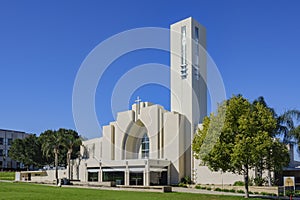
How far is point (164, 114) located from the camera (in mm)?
56875

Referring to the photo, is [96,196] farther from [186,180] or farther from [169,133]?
[169,133]

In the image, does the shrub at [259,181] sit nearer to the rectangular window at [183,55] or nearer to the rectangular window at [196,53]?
the rectangular window at [196,53]

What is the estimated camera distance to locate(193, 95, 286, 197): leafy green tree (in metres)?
29.2

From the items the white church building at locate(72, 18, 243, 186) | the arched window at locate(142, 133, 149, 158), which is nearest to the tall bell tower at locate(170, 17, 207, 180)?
the white church building at locate(72, 18, 243, 186)

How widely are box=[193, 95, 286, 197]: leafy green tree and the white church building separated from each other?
1894 cm

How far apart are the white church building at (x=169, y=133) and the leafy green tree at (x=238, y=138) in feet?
62.1

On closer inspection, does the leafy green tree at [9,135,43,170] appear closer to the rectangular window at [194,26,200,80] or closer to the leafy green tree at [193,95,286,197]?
the rectangular window at [194,26,200,80]

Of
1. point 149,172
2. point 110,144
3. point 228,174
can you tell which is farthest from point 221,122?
point 110,144

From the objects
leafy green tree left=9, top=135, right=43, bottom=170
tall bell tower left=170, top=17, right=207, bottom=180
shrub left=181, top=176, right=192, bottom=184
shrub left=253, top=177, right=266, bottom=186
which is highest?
tall bell tower left=170, top=17, right=207, bottom=180

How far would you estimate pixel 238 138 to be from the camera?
30.0 metres

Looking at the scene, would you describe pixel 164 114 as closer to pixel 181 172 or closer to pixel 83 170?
pixel 181 172

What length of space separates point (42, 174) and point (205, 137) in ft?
156

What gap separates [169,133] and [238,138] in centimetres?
2624

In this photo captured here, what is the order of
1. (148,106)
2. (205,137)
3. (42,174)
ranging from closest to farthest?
(205,137), (148,106), (42,174)
